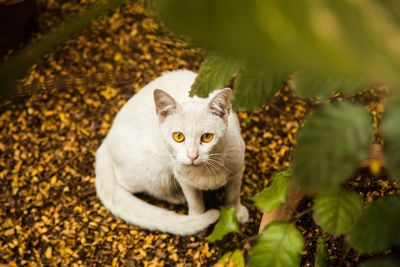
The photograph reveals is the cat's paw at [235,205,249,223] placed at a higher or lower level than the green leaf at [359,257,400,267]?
lower

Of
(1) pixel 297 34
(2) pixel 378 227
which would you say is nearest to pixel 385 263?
(2) pixel 378 227

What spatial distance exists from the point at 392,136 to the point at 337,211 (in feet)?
1.49

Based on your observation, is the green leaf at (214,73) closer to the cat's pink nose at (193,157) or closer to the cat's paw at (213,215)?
the cat's pink nose at (193,157)


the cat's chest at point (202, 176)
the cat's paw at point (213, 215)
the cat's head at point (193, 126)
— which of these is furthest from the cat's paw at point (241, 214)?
the cat's head at point (193, 126)

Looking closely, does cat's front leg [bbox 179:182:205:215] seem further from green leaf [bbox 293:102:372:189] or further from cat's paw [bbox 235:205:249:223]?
green leaf [bbox 293:102:372:189]

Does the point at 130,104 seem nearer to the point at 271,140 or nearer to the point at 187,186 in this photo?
the point at 187,186

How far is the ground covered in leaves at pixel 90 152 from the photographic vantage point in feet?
6.24

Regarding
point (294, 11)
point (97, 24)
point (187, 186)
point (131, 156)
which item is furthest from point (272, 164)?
point (294, 11)

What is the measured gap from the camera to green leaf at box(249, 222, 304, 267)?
41.0 inches

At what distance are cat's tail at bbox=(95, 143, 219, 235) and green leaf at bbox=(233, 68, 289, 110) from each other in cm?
91

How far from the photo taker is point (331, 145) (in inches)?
26.9

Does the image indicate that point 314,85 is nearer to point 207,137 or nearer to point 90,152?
point 207,137

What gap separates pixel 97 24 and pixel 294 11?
2.39 meters

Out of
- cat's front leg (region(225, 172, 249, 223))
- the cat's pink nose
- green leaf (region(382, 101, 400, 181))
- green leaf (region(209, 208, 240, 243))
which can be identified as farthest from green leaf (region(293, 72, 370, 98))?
cat's front leg (region(225, 172, 249, 223))
